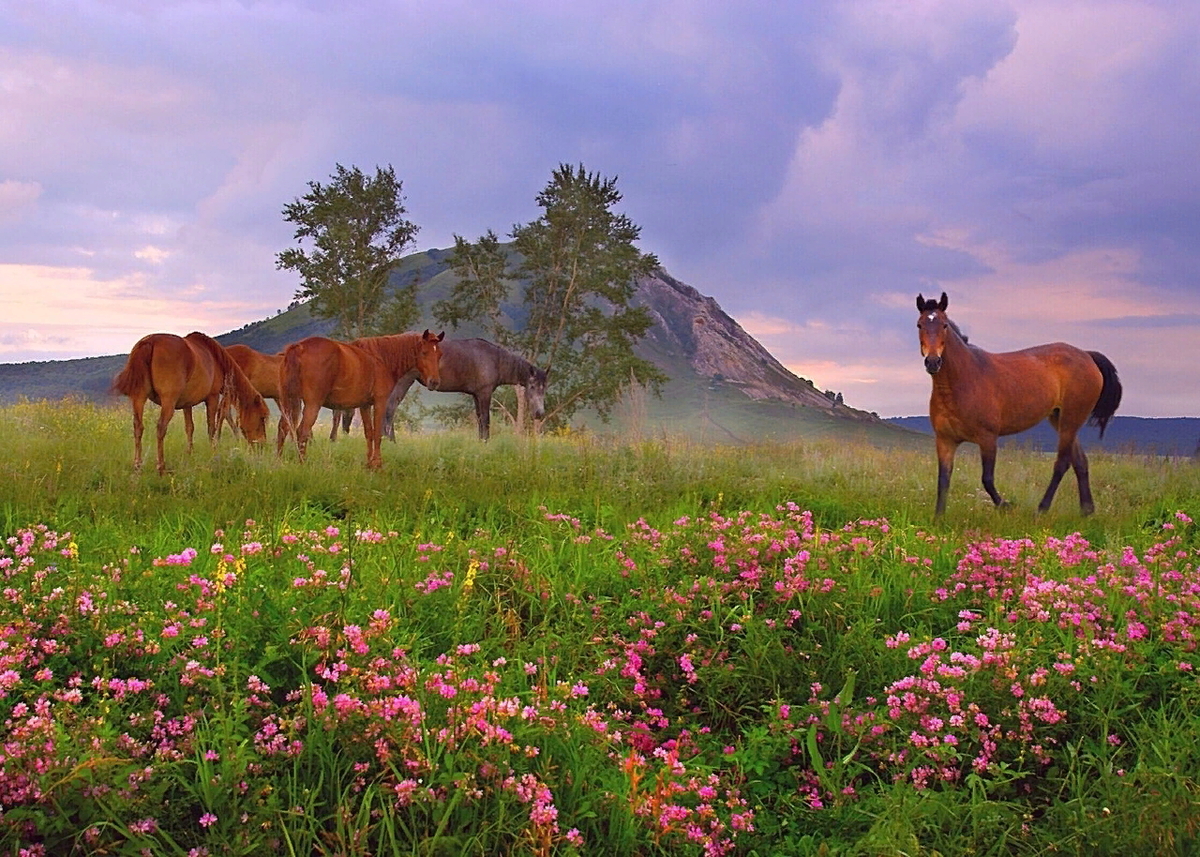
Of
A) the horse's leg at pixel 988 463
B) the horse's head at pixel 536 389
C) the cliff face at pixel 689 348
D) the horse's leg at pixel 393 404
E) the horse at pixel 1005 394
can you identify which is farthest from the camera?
the cliff face at pixel 689 348

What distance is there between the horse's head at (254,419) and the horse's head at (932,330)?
9.18m

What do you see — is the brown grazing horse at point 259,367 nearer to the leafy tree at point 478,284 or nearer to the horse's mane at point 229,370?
the horse's mane at point 229,370

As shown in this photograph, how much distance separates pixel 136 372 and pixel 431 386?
15.4 feet

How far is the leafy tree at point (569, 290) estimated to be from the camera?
93.7 feet

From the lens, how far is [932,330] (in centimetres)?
1037

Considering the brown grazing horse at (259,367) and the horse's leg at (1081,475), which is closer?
the horse's leg at (1081,475)

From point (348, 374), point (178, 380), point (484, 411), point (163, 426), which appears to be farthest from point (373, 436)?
point (484, 411)

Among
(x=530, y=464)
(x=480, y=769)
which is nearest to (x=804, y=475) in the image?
(x=530, y=464)

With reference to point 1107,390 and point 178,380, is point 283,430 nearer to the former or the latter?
point 178,380

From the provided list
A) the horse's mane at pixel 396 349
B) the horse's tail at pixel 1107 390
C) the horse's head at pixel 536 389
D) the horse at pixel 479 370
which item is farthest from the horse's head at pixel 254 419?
the horse's tail at pixel 1107 390

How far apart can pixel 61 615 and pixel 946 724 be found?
3947 millimetres

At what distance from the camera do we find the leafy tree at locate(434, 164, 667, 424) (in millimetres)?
28547

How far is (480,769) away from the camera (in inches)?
122

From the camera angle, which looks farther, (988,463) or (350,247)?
(350,247)
